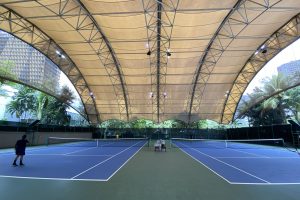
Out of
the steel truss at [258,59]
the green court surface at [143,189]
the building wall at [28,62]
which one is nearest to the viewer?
the green court surface at [143,189]

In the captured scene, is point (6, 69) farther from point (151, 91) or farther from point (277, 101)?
point (277, 101)

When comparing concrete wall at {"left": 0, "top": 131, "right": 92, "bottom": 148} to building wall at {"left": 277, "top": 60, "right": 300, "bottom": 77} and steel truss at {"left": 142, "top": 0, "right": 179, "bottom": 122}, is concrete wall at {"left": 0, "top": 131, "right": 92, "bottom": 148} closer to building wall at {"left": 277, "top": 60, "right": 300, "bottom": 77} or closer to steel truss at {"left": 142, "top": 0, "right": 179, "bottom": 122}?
steel truss at {"left": 142, "top": 0, "right": 179, "bottom": 122}

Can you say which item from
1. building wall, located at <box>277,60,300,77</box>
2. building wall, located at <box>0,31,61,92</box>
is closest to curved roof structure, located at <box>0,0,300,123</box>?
building wall, located at <box>0,31,61,92</box>

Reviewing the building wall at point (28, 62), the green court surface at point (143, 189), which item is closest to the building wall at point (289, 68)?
the green court surface at point (143, 189)

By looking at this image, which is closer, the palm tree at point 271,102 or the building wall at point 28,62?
the building wall at point 28,62

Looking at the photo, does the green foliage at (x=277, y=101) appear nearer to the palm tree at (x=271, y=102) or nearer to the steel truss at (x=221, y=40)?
the palm tree at (x=271, y=102)

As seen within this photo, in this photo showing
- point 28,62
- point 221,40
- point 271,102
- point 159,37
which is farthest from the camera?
point 271,102

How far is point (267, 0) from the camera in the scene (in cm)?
1998

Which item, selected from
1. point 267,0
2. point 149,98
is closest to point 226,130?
point 149,98

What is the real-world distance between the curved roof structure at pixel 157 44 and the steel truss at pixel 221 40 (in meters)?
0.08

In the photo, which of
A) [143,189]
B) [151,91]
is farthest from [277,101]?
[143,189]

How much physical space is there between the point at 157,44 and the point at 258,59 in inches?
526

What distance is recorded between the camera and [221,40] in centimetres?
2814

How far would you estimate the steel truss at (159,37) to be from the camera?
2123 centimetres
